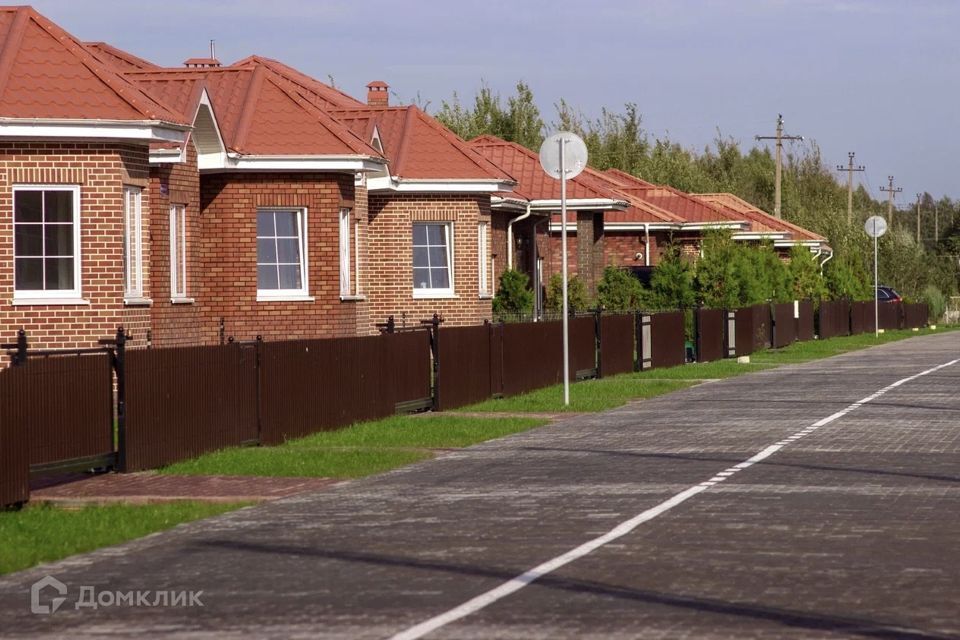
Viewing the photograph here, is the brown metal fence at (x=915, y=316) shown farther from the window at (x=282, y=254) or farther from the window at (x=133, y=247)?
the window at (x=133, y=247)

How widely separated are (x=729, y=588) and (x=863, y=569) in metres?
1.11

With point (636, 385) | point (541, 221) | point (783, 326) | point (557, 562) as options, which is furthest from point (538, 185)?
point (557, 562)

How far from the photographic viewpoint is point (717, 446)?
19.2m

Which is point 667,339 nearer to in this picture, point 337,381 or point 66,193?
point 66,193

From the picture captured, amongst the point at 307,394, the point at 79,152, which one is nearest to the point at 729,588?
the point at 307,394

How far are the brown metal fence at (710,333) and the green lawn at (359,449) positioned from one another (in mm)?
17713

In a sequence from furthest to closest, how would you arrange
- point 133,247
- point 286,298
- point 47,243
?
1. point 286,298
2. point 133,247
3. point 47,243

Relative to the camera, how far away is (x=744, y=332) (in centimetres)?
4484

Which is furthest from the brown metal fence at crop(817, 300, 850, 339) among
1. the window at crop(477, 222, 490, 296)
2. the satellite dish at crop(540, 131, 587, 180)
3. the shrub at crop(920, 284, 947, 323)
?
the satellite dish at crop(540, 131, 587, 180)

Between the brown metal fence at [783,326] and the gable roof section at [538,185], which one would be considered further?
the gable roof section at [538,185]

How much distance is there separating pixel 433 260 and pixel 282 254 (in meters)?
7.91

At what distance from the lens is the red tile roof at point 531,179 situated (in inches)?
1993

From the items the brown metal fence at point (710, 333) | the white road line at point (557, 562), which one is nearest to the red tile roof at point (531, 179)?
the brown metal fence at point (710, 333)

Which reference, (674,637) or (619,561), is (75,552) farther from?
(674,637)
